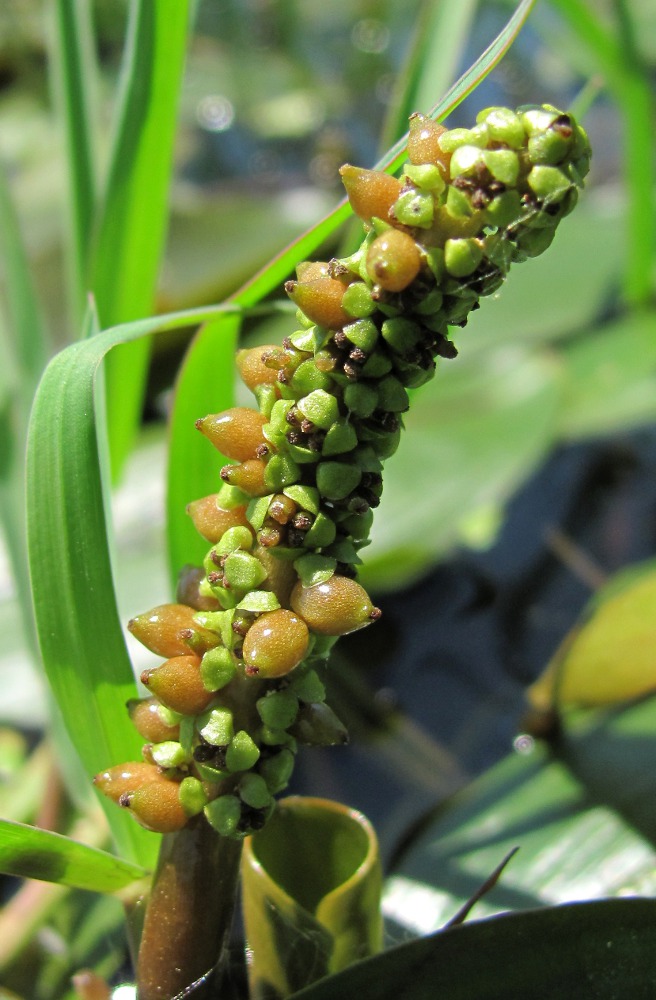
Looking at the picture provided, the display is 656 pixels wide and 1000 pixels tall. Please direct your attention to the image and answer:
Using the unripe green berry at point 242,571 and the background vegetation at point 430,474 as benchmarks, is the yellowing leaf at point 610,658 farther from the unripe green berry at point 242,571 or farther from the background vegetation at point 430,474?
the unripe green berry at point 242,571

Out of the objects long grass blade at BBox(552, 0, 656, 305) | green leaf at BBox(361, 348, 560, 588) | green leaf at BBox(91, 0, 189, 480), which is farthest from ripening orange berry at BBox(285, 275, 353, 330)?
long grass blade at BBox(552, 0, 656, 305)

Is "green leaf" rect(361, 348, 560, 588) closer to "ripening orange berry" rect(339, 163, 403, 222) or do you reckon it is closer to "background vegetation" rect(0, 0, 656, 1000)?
"background vegetation" rect(0, 0, 656, 1000)

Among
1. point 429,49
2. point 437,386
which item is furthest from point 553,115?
point 437,386

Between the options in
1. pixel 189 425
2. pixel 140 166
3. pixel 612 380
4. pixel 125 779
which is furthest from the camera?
pixel 612 380

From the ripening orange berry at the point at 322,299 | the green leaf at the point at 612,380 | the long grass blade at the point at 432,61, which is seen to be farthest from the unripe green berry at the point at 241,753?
the green leaf at the point at 612,380

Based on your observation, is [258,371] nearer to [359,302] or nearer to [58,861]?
[359,302]

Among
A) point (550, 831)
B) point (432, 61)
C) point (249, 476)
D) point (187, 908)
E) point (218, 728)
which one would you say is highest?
point (432, 61)

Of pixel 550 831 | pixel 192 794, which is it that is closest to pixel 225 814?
pixel 192 794
